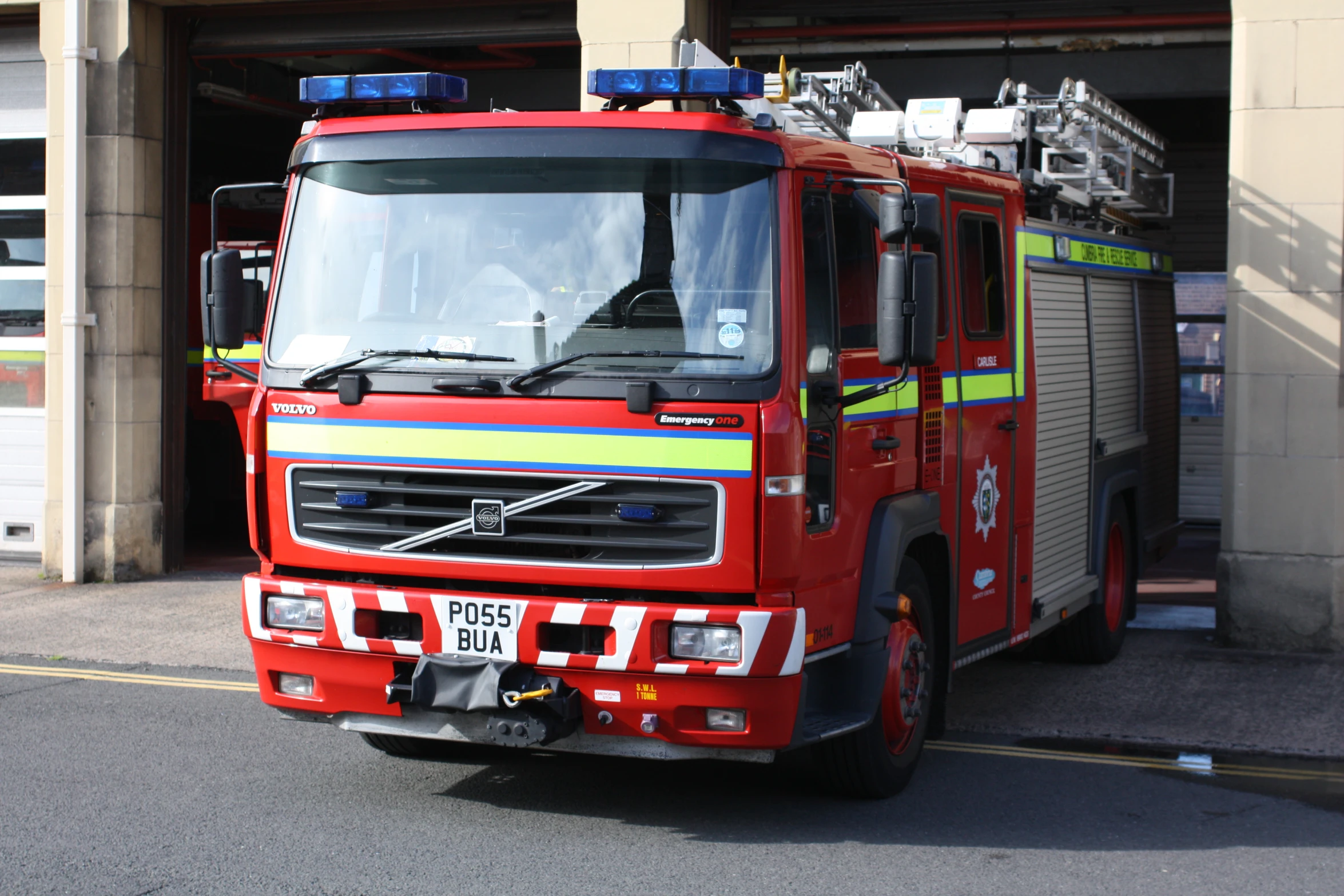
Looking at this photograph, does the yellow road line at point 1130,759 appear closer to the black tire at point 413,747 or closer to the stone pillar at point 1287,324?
the black tire at point 413,747

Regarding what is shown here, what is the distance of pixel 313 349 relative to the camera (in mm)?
6031

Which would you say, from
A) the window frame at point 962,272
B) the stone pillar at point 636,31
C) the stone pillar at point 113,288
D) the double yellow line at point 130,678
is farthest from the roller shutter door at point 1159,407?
the stone pillar at point 113,288

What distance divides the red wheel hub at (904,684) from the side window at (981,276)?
1.62m

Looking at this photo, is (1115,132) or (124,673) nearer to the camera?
(124,673)

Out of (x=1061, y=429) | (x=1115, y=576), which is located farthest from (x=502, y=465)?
(x=1115, y=576)

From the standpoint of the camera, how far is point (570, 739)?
578cm

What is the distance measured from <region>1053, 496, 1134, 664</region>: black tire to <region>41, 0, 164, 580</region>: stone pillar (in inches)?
288

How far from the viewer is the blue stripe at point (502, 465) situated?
18.0 ft

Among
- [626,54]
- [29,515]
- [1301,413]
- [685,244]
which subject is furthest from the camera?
[29,515]

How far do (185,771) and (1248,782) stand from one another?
470cm

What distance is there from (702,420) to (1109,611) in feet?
16.7

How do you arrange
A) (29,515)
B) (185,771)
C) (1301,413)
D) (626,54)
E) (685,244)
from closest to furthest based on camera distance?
1. (685,244)
2. (185,771)
3. (1301,413)
4. (626,54)
5. (29,515)

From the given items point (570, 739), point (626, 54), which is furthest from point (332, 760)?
point (626, 54)

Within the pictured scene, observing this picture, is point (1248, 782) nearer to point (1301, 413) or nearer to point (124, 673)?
point (1301, 413)
